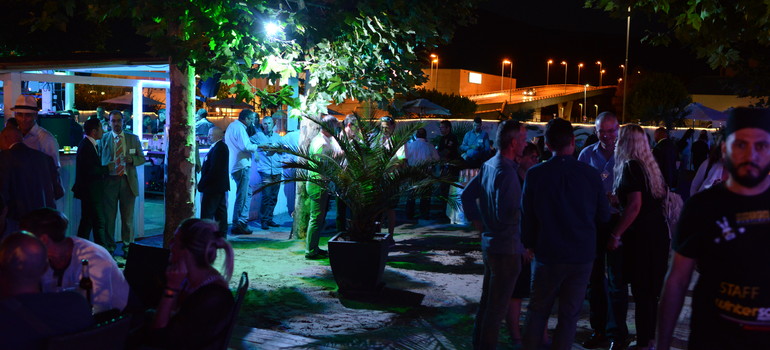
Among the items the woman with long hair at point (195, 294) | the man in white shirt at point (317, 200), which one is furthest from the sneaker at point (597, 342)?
the man in white shirt at point (317, 200)

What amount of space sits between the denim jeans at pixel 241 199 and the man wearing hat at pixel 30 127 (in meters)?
4.33

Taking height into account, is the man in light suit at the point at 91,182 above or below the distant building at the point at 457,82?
below

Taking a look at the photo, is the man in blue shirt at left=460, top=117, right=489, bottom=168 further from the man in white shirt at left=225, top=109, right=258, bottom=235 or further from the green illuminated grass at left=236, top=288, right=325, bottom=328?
the green illuminated grass at left=236, top=288, right=325, bottom=328

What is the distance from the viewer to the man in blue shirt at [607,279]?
20.0ft

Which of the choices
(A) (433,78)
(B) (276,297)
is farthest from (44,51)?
(A) (433,78)

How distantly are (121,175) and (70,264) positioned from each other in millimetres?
5789

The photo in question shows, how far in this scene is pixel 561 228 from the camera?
5.05 metres

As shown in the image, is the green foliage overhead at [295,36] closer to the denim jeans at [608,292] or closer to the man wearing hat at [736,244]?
the denim jeans at [608,292]

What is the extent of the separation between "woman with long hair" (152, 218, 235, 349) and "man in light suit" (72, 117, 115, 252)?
590 cm

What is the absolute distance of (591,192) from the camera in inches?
200

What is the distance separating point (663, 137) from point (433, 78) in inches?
3397

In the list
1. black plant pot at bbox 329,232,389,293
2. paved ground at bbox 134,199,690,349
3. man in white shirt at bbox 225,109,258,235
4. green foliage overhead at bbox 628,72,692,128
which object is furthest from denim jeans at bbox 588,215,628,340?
green foliage overhead at bbox 628,72,692,128

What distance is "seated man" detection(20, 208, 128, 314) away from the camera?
4.13 m

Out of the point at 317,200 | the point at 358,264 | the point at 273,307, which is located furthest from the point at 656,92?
the point at 273,307
